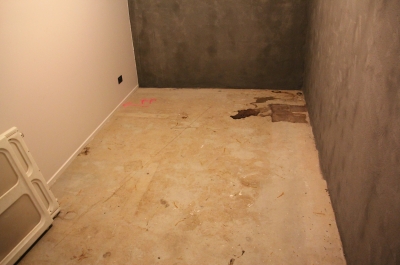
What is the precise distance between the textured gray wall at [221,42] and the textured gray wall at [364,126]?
4.04ft

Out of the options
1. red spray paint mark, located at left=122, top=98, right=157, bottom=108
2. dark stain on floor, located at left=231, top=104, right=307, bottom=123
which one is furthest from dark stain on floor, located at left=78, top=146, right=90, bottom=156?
dark stain on floor, located at left=231, top=104, right=307, bottom=123

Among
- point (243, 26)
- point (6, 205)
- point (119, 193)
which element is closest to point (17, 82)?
point (6, 205)

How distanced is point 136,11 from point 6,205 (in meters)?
2.90

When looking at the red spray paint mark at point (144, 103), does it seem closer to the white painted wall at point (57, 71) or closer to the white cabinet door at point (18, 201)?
the white painted wall at point (57, 71)

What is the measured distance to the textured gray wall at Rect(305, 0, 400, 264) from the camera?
114 cm

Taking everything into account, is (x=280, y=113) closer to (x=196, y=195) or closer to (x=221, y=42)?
(x=221, y=42)

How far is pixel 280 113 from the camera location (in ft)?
11.0

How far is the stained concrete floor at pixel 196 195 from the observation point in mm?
1820

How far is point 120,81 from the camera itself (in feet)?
12.1

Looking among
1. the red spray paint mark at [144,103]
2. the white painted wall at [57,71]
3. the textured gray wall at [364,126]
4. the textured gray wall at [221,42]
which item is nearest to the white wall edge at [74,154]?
the white painted wall at [57,71]

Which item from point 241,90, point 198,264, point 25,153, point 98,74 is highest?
point 98,74

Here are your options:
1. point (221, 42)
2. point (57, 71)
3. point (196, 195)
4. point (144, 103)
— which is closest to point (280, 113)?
point (221, 42)

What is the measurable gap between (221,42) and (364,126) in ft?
8.67

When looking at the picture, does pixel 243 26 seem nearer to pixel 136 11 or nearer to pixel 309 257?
pixel 136 11
